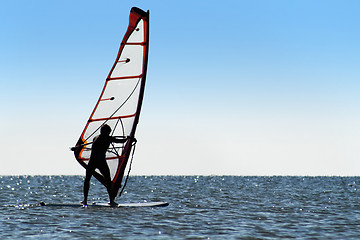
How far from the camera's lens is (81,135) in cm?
1351

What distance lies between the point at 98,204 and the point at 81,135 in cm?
196

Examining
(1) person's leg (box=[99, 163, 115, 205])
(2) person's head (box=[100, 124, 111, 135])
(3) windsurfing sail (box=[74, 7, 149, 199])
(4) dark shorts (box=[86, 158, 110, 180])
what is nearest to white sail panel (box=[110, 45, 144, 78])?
(3) windsurfing sail (box=[74, 7, 149, 199])

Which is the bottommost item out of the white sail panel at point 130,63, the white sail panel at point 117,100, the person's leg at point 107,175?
the person's leg at point 107,175

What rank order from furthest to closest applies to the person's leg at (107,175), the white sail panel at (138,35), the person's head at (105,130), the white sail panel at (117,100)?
the white sail panel at (138,35) → the white sail panel at (117,100) → the person's leg at (107,175) → the person's head at (105,130)

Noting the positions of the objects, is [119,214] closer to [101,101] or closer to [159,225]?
[159,225]

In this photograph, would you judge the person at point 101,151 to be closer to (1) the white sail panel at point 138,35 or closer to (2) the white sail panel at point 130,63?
(2) the white sail panel at point 130,63

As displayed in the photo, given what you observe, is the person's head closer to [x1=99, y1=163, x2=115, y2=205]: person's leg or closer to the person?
the person

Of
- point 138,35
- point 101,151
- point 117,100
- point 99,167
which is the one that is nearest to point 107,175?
point 99,167

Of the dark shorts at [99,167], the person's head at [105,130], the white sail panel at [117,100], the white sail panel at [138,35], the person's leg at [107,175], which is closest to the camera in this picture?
the person's head at [105,130]

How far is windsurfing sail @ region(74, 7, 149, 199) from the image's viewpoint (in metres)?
13.3

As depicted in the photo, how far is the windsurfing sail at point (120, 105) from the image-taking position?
1330 cm

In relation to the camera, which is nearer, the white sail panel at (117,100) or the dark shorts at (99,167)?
the dark shorts at (99,167)

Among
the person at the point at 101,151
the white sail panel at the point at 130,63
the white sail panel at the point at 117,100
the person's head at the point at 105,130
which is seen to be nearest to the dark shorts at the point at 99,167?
the person at the point at 101,151

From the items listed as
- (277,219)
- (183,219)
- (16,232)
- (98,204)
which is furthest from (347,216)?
(16,232)
